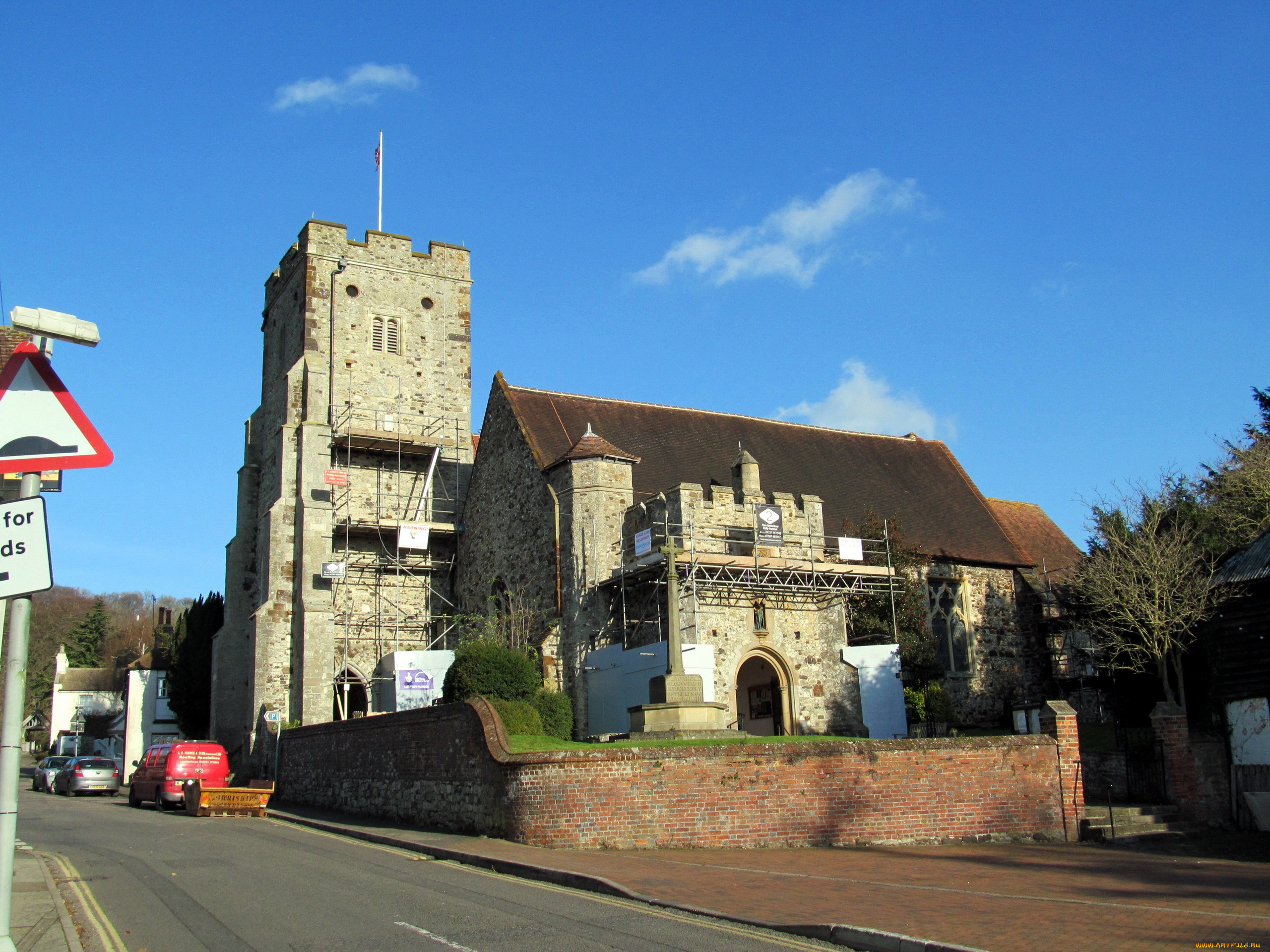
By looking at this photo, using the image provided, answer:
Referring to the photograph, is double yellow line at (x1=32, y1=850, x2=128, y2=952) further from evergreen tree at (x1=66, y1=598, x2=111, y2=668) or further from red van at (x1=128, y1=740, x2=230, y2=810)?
evergreen tree at (x1=66, y1=598, x2=111, y2=668)

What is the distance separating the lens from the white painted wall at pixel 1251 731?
2120 cm

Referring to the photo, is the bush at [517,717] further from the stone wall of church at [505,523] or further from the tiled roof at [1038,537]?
the tiled roof at [1038,537]

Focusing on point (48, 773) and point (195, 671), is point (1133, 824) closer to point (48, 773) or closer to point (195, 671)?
point (195, 671)

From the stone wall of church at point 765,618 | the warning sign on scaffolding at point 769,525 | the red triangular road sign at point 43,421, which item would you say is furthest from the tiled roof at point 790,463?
the red triangular road sign at point 43,421

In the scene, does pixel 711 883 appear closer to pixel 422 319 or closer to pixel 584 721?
pixel 584 721

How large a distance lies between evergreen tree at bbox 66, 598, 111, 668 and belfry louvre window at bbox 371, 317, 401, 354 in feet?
174

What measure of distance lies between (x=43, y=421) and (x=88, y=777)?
33.2m

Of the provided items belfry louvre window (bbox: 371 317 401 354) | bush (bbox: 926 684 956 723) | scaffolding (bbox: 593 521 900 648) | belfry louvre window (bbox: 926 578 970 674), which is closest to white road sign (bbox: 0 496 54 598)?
scaffolding (bbox: 593 521 900 648)

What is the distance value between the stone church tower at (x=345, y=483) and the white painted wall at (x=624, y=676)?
8947 millimetres

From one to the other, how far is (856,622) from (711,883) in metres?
17.1

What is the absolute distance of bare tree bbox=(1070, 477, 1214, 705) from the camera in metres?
24.1

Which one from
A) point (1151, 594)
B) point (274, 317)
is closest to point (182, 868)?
point (1151, 594)

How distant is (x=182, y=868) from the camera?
14234mm

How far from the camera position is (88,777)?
1353 inches
